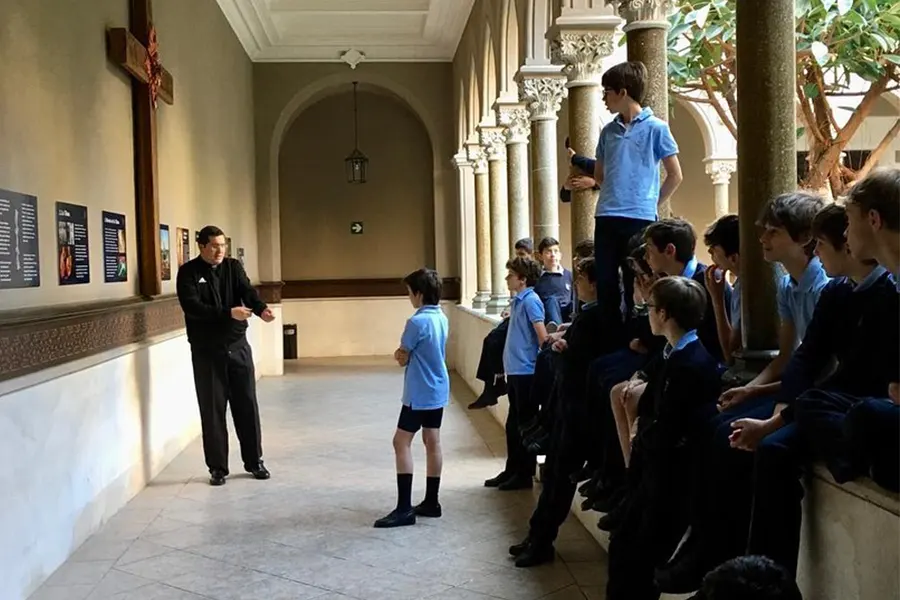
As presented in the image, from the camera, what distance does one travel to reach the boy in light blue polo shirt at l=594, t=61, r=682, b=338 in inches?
154

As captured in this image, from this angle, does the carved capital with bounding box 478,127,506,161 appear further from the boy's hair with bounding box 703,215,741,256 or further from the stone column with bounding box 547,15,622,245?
the boy's hair with bounding box 703,215,741,256

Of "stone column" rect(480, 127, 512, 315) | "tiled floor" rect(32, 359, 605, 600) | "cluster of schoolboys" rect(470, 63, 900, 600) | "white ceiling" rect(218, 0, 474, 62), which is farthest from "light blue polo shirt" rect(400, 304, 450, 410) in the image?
"white ceiling" rect(218, 0, 474, 62)

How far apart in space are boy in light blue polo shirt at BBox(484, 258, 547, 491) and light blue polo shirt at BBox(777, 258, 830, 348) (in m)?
2.52

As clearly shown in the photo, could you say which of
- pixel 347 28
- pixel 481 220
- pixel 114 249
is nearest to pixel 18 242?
pixel 114 249

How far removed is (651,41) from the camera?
466 cm

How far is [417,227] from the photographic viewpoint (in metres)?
14.8

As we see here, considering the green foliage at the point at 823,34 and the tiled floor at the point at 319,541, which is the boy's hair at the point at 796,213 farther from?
the green foliage at the point at 823,34

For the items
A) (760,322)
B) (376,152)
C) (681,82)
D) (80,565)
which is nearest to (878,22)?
(681,82)

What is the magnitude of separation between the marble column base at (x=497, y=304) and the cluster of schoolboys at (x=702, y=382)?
17.2ft

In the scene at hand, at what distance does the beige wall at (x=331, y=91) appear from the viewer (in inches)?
537

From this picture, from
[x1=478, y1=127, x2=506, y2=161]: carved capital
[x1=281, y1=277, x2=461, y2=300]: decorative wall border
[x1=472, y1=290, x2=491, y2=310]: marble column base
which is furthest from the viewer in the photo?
[x1=281, y1=277, x2=461, y2=300]: decorative wall border

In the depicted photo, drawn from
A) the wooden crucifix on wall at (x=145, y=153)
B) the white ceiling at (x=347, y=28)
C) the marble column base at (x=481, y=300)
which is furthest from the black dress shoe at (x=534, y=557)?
the white ceiling at (x=347, y=28)

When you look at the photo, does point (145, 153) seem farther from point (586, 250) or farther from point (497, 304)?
point (497, 304)

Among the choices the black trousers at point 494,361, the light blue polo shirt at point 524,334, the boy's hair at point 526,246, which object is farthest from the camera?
the boy's hair at point 526,246
